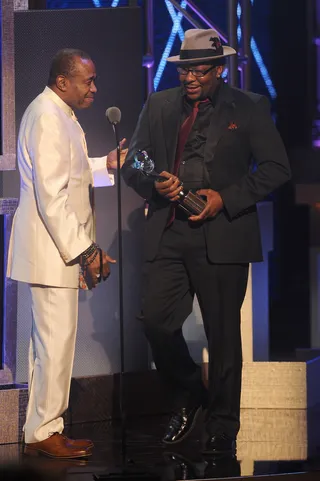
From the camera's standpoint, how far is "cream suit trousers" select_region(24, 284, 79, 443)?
17.5ft

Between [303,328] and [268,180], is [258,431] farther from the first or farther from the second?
[303,328]

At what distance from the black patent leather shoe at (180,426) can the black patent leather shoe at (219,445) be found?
0.79 ft

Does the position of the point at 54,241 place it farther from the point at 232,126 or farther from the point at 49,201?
the point at 232,126

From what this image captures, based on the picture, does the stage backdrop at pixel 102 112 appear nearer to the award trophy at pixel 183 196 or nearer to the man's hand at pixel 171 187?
the award trophy at pixel 183 196

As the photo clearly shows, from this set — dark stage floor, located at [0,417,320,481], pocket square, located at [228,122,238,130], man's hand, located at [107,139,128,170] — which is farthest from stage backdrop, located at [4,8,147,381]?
pocket square, located at [228,122,238,130]

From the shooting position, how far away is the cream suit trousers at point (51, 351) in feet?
17.5

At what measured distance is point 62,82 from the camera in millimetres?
5438

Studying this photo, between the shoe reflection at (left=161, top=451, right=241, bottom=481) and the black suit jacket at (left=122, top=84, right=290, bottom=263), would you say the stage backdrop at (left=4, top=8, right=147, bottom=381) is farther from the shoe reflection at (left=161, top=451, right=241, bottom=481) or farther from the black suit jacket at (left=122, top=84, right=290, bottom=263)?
the shoe reflection at (left=161, top=451, right=241, bottom=481)

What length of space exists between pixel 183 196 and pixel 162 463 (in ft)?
4.01

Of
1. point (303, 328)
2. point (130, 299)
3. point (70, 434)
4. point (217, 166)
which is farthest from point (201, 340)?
point (303, 328)

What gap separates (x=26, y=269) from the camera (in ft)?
17.4

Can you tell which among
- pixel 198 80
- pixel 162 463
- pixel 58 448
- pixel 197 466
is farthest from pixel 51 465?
pixel 198 80

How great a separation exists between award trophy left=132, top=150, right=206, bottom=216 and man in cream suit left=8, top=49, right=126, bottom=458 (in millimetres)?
277

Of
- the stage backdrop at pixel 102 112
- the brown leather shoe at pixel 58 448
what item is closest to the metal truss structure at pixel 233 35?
the stage backdrop at pixel 102 112
